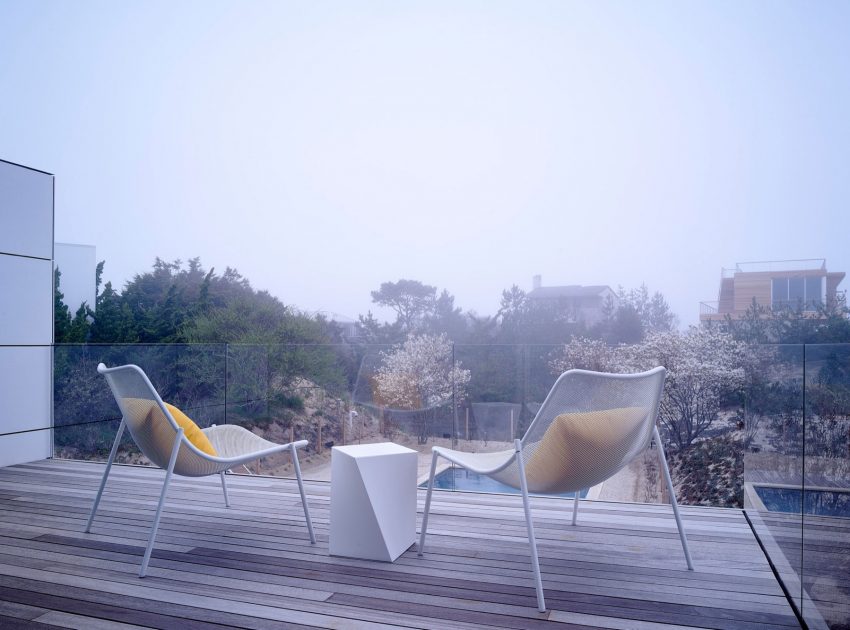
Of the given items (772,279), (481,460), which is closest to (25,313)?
(481,460)

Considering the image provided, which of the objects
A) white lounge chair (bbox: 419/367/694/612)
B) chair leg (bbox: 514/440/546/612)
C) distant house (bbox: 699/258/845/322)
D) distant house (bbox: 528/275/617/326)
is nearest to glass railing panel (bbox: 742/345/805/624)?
white lounge chair (bbox: 419/367/694/612)

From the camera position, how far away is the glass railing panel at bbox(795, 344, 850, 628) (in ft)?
6.03

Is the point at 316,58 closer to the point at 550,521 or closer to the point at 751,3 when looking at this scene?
the point at 751,3

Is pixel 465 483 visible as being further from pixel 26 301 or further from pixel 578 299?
pixel 578 299

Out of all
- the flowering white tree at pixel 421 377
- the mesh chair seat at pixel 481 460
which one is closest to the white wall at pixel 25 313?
the flowering white tree at pixel 421 377

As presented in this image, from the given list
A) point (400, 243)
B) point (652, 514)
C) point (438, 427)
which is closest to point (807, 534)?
point (652, 514)

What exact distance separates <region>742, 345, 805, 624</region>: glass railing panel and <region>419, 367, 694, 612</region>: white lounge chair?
404mm

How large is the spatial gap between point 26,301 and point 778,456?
5.28 m

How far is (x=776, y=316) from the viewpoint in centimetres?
471

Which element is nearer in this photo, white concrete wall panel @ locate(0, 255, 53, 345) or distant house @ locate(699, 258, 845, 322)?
white concrete wall panel @ locate(0, 255, 53, 345)

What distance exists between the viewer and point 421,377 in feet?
15.3

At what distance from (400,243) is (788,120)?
12.0 m

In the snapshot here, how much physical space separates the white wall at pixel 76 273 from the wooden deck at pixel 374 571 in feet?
39.7

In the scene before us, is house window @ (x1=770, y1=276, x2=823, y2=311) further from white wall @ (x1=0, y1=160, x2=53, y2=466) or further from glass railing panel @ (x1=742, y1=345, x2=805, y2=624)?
white wall @ (x1=0, y1=160, x2=53, y2=466)
